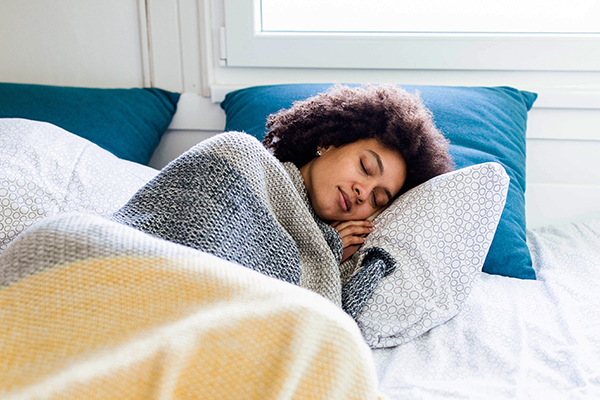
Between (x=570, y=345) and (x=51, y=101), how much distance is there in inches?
53.2

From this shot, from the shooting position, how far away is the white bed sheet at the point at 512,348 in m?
0.71

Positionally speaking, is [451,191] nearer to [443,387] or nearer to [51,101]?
[443,387]

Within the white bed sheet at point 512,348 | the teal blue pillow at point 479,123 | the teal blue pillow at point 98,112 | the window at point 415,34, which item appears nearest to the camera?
the white bed sheet at point 512,348

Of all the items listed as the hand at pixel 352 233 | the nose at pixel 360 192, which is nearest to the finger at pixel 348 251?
the hand at pixel 352 233

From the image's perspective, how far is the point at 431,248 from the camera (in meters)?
0.96

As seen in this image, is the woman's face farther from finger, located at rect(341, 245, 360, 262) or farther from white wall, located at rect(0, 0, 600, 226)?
white wall, located at rect(0, 0, 600, 226)

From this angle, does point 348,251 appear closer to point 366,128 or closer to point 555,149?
point 366,128

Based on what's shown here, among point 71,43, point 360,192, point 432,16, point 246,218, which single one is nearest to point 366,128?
point 360,192

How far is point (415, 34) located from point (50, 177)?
1171 millimetres

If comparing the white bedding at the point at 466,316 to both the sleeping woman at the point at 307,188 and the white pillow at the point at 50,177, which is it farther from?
the sleeping woman at the point at 307,188

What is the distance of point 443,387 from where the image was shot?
71 cm

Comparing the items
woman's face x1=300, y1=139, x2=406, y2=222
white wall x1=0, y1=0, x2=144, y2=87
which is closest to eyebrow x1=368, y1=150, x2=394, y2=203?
woman's face x1=300, y1=139, x2=406, y2=222

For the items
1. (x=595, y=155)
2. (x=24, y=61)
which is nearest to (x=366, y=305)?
(x=595, y=155)

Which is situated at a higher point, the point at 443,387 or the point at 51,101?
the point at 51,101
